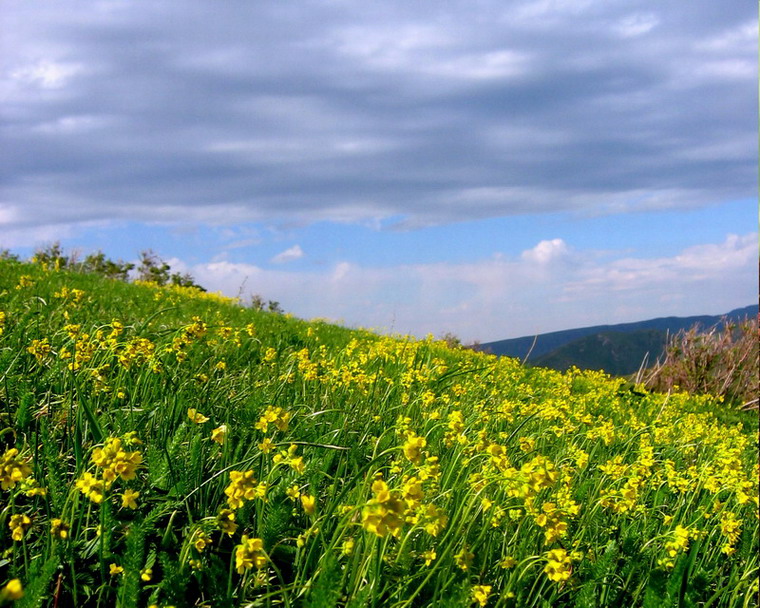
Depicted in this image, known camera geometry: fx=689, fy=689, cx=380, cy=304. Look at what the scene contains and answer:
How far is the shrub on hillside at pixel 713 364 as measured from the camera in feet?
52.1

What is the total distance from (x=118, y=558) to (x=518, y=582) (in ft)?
4.50

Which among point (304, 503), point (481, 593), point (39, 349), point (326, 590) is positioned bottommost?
point (481, 593)

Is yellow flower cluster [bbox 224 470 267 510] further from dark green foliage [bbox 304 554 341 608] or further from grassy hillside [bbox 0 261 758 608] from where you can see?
dark green foliage [bbox 304 554 341 608]

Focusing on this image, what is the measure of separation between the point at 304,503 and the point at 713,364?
1631 cm

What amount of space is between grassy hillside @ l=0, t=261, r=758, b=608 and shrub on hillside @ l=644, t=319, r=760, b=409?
38.8 ft

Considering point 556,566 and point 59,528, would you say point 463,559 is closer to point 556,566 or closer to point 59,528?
point 556,566

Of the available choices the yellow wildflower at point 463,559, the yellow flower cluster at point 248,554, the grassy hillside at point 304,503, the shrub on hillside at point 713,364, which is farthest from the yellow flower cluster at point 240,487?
the shrub on hillside at point 713,364

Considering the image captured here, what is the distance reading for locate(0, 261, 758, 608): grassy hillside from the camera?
7.21 feet

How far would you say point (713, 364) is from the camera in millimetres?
16141

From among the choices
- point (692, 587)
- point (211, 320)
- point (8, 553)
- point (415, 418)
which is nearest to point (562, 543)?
point (692, 587)

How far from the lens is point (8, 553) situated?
2469 millimetres

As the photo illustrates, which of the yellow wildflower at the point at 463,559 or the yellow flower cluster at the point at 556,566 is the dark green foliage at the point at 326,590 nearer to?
the yellow wildflower at the point at 463,559

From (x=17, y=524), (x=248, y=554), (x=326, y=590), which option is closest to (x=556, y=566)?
(x=326, y=590)

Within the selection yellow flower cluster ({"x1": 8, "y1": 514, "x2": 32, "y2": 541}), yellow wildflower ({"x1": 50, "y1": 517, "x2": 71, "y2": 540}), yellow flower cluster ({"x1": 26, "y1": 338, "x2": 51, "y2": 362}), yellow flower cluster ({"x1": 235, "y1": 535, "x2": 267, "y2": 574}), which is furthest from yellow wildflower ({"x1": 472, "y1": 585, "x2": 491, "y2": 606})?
yellow flower cluster ({"x1": 26, "y1": 338, "x2": 51, "y2": 362})
